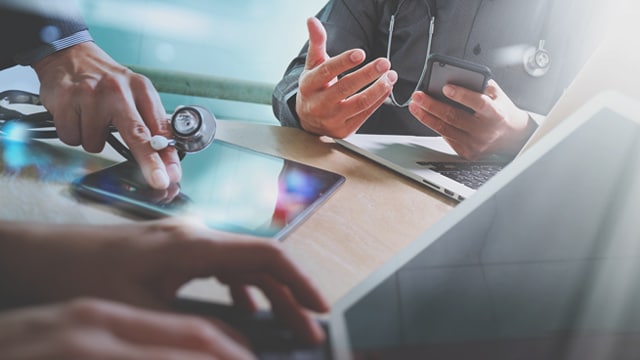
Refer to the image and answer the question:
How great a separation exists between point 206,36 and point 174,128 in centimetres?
128

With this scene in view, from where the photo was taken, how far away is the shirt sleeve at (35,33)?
592 millimetres

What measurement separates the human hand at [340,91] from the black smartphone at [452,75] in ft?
0.18

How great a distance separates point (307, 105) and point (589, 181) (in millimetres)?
467

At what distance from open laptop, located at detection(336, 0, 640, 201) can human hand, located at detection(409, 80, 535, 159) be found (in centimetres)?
2

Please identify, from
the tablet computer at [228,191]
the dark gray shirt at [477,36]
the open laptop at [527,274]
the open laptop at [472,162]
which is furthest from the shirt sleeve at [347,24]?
the open laptop at [527,274]

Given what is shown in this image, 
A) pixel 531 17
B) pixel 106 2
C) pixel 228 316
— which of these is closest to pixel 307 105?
pixel 228 316

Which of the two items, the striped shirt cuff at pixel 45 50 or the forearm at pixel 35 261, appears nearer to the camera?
the forearm at pixel 35 261

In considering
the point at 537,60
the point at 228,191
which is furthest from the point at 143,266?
the point at 537,60

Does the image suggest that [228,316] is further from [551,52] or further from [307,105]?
[551,52]

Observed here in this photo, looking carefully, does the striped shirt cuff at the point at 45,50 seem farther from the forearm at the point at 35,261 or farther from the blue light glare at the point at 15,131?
the forearm at the point at 35,261

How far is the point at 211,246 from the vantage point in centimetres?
28

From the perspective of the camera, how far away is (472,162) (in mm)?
747

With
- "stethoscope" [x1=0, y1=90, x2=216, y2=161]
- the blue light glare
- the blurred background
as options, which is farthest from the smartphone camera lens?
the blurred background

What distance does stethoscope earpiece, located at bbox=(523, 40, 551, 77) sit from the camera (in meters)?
1.24
